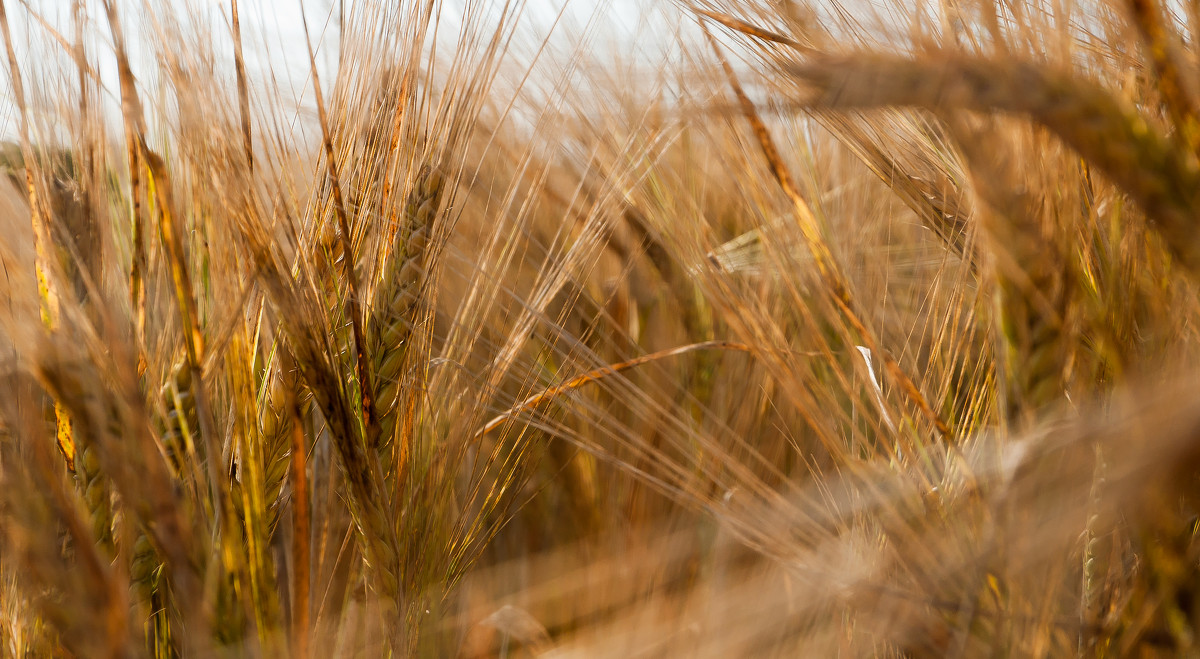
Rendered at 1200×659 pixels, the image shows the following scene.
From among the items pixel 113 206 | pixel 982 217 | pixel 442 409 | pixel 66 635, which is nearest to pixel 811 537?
pixel 982 217

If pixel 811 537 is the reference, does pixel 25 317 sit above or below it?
above

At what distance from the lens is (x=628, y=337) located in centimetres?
51

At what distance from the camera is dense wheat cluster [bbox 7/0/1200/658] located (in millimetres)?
289

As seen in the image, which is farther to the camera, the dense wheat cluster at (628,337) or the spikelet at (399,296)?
the spikelet at (399,296)

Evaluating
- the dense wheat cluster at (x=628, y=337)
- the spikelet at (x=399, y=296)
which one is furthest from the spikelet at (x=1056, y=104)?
the spikelet at (x=399, y=296)

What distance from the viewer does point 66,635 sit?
36cm

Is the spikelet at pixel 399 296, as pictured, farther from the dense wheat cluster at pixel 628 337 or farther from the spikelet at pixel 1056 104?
the spikelet at pixel 1056 104

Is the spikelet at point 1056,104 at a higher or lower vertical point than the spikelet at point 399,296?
higher

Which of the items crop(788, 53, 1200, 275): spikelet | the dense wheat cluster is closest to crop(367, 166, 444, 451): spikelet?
the dense wheat cluster

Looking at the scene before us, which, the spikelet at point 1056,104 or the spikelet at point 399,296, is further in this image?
the spikelet at point 399,296

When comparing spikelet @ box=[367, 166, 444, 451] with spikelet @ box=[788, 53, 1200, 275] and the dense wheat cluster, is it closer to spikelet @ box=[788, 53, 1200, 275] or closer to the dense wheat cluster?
the dense wheat cluster

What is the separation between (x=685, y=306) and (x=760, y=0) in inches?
18.4

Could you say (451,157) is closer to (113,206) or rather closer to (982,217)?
(113,206)

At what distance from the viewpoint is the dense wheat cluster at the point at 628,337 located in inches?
11.4
